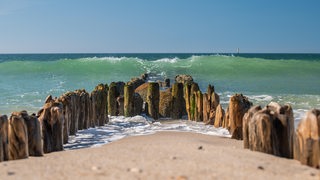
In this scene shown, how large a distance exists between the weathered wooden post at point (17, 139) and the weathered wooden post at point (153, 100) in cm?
691

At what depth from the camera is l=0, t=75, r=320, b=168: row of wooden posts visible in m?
5.42

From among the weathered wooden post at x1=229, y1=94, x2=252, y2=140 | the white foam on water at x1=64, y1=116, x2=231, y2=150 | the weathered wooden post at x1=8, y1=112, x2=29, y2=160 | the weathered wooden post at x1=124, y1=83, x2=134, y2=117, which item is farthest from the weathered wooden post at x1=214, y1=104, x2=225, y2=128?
the weathered wooden post at x1=8, y1=112, x2=29, y2=160

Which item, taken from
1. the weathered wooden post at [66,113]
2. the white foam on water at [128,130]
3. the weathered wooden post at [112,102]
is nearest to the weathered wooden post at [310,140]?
the white foam on water at [128,130]

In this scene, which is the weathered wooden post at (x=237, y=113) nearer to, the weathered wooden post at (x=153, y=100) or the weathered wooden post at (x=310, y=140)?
the weathered wooden post at (x=310, y=140)

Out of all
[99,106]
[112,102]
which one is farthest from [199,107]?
[99,106]

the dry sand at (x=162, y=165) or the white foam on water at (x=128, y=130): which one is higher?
the dry sand at (x=162, y=165)

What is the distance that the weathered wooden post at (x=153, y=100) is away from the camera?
1273 cm

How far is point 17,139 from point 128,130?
454 centimetres

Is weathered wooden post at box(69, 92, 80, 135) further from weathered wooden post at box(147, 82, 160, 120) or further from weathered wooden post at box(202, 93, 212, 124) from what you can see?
weathered wooden post at box(202, 93, 212, 124)

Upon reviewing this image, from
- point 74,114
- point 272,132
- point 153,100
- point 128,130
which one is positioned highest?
point 272,132

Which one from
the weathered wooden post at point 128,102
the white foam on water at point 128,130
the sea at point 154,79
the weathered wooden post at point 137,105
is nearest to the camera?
the white foam on water at point 128,130

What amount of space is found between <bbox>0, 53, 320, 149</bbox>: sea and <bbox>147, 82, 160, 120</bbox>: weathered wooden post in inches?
14.1

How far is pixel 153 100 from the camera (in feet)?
41.9

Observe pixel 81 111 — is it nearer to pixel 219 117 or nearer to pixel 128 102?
pixel 128 102
